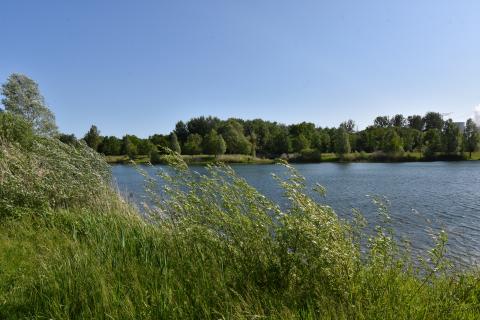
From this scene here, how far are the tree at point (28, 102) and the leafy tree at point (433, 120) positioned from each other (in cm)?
14828

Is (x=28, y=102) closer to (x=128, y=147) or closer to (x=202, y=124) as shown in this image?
(x=128, y=147)

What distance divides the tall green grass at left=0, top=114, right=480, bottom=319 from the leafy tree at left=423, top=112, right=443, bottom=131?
163m

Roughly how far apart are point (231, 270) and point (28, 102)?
40.2 m

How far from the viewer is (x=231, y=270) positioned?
181 inches

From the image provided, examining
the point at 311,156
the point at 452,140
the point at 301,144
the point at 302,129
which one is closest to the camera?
the point at 452,140

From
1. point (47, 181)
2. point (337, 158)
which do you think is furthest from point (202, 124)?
point (47, 181)

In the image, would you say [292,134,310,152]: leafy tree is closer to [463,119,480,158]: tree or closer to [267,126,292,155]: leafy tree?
[267,126,292,155]: leafy tree

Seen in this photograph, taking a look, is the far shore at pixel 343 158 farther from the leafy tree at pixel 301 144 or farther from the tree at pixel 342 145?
the leafy tree at pixel 301 144

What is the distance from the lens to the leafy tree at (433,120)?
488 ft

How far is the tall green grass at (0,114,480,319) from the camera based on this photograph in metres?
3.90

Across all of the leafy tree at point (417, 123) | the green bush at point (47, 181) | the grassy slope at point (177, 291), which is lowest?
the grassy slope at point (177, 291)

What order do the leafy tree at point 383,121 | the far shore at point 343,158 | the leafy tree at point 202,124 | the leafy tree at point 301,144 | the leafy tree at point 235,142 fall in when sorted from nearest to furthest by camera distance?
the far shore at point 343,158
the leafy tree at point 235,142
the leafy tree at point 301,144
the leafy tree at point 202,124
the leafy tree at point 383,121

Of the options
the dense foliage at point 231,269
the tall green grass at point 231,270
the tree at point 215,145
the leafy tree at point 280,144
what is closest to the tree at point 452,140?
the leafy tree at point 280,144

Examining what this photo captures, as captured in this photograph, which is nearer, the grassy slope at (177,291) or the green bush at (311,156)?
the grassy slope at (177,291)
